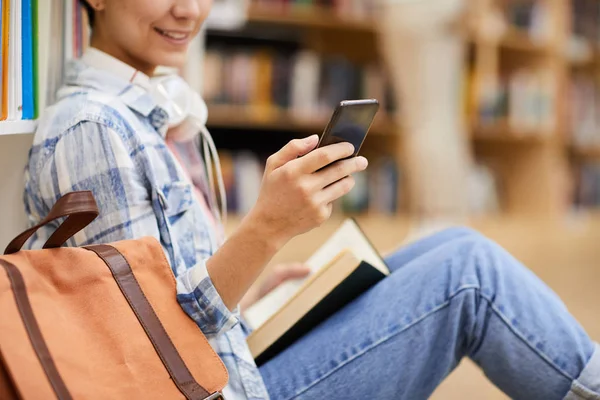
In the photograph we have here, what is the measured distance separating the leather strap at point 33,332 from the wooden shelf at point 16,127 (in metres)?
0.25

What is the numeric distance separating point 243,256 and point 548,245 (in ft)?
9.14

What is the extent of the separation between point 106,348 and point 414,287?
1.44 feet

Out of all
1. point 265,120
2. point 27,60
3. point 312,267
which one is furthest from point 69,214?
point 265,120

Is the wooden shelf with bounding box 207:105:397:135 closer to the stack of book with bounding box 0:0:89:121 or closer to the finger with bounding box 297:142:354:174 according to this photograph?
the stack of book with bounding box 0:0:89:121

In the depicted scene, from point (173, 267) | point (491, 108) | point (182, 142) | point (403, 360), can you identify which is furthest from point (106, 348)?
point (491, 108)

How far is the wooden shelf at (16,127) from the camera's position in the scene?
87 cm

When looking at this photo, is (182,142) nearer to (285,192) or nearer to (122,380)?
(285,192)

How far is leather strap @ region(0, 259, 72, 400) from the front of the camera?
0.63 meters

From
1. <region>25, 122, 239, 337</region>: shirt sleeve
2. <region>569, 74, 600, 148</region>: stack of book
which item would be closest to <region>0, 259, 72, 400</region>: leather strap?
<region>25, 122, 239, 337</region>: shirt sleeve

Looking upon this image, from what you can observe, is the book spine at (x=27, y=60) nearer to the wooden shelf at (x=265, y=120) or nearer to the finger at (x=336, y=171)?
the finger at (x=336, y=171)

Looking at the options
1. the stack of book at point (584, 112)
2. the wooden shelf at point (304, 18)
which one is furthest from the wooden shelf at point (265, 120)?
the stack of book at point (584, 112)

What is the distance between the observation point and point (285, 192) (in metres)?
0.76

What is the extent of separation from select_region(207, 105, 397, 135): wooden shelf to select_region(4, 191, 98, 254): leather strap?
193cm

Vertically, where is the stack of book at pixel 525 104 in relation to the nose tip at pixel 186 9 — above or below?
below
